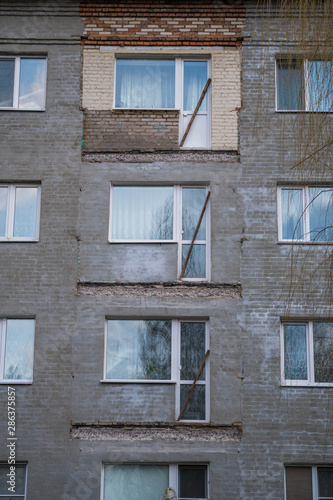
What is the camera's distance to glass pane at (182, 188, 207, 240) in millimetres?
12492

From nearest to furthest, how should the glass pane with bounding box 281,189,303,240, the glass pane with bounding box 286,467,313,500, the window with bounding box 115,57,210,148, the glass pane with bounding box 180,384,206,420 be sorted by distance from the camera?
the glass pane with bounding box 286,467,313,500
the glass pane with bounding box 180,384,206,420
the glass pane with bounding box 281,189,303,240
the window with bounding box 115,57,210,148

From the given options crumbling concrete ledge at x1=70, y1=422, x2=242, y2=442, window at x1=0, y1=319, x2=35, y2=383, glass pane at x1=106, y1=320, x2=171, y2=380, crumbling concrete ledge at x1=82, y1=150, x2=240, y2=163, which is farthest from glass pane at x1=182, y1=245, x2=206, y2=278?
window at x1=0, y1=319, x2=35, y2=383

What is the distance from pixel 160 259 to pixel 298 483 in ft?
14.9

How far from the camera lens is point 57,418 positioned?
38.1ft

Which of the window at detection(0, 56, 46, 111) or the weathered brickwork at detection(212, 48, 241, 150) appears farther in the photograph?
the window at detection(0, 56, 46, 111)

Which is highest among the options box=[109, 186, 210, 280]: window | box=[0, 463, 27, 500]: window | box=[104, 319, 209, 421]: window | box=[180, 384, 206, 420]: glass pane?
box=[109, 186, 210, 280]: window

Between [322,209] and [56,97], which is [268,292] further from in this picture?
[56,97]

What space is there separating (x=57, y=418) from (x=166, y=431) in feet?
6.24

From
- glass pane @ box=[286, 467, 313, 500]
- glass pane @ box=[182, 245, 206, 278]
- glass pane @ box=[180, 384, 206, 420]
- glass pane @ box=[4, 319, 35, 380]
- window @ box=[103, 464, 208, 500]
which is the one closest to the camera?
glass pane @ box=[286, 467, 313, 500]

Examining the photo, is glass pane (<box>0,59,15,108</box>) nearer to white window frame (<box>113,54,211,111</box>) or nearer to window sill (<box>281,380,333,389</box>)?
white window frame (<box>113,54,211,111</box>)

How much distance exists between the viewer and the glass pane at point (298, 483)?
1137 centimetres

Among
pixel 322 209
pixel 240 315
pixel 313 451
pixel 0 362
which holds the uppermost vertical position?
pixel 322 209

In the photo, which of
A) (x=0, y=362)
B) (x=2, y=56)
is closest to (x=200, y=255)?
(x=0, y=362)

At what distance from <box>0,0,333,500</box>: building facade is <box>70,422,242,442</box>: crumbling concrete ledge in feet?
0.09
